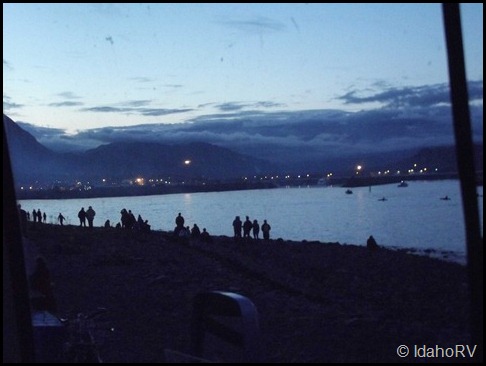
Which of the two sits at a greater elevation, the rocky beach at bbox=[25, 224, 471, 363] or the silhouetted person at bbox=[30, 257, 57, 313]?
the silhouetted person at bbox=[30, 257, 57, 313]

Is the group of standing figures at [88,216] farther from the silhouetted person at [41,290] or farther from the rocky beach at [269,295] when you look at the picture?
the silhouetted person at [41,290]

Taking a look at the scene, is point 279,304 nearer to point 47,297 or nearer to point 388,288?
point 47,297

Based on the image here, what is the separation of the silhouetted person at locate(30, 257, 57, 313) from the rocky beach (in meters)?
0.94

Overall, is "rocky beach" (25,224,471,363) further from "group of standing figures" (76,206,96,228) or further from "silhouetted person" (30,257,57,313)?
"group of standing figures" (76,206,96,228)

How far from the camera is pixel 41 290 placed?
9.98 meters

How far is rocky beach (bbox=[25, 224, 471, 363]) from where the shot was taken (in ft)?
32.2

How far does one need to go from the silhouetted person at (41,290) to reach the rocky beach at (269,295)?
37.1 inches

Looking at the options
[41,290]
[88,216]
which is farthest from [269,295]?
[88,216]

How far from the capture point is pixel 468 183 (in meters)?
3.98

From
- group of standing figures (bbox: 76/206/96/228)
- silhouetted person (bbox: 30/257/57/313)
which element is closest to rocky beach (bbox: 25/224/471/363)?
silhouetted person (bbox: 30/257/57/313)

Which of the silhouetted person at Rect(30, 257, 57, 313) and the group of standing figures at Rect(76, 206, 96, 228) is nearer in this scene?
the silhouetted person at Rect(30, 257, 57, 313)

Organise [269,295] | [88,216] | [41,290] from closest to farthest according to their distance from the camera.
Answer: [41,290] → [269,295] → [88,216]

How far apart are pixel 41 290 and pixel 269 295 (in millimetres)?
6275

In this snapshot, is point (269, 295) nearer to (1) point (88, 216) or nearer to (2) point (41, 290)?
(2) point (41, 290)
